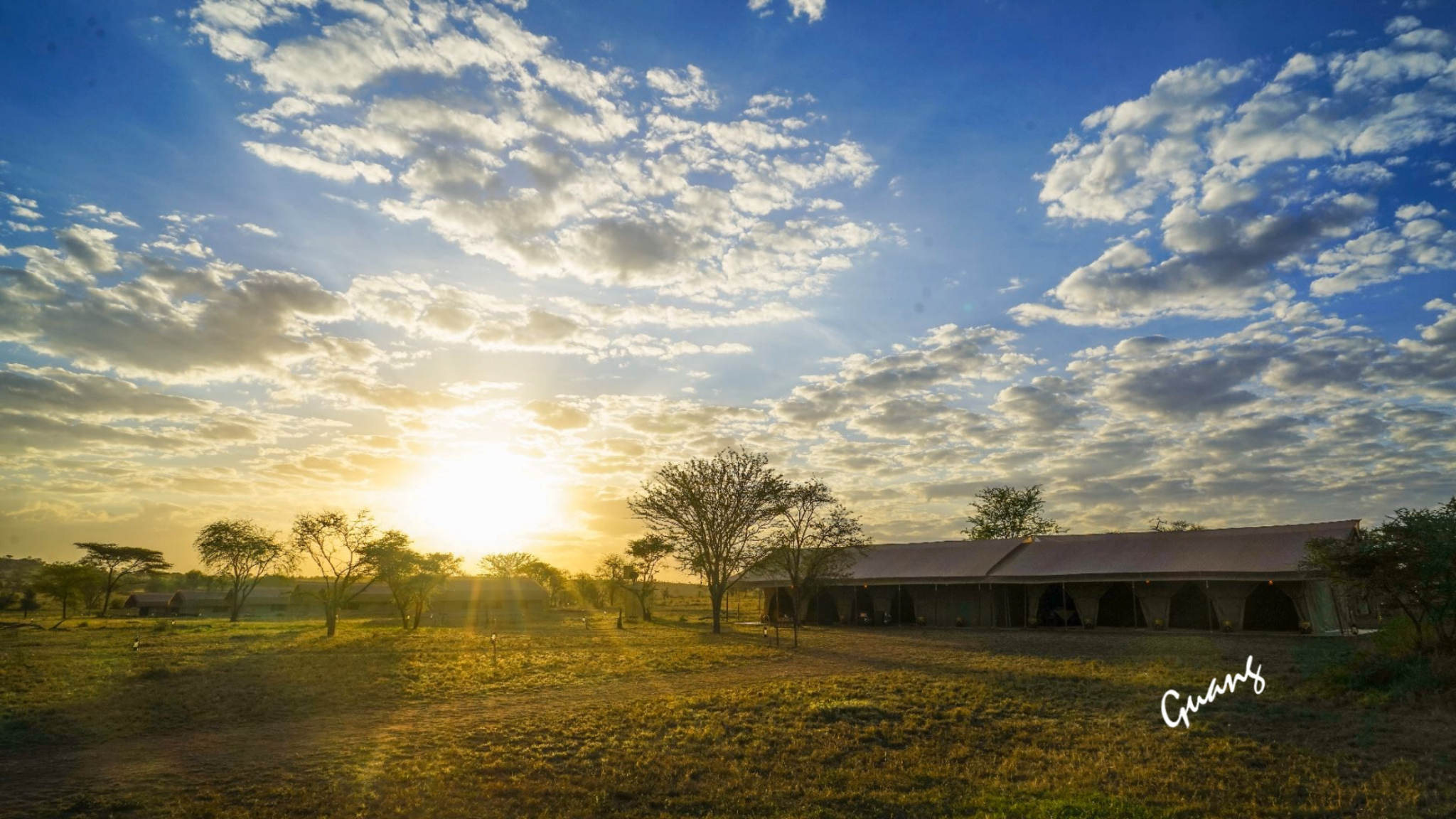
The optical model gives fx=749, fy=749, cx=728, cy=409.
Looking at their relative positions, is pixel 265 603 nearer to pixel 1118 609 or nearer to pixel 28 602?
pixel 28 602

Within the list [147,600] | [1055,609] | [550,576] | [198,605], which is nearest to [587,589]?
[550,576]

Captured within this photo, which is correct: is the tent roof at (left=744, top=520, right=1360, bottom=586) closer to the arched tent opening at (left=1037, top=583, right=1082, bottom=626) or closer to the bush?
the arched tent opening at (left=1037, top=583, right=1082, bottom=626)

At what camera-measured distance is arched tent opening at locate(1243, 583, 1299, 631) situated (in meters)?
35.8

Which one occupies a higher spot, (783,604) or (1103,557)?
(1103,557)

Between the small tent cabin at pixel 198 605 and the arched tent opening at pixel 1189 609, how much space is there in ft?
313

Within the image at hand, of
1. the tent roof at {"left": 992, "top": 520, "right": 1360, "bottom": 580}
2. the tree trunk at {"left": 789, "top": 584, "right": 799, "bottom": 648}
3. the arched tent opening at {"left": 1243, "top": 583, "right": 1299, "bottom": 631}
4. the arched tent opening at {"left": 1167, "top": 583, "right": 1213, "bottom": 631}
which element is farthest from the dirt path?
the arched tent opening at {"left": 1243, "top": 583, "right": 1299, "bottom": 631}

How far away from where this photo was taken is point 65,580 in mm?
69188

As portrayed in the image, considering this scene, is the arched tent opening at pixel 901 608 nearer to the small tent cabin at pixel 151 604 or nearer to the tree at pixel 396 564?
the tree at pixel 396 564

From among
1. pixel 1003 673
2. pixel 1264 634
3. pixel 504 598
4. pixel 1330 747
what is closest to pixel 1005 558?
pixel 1264 634

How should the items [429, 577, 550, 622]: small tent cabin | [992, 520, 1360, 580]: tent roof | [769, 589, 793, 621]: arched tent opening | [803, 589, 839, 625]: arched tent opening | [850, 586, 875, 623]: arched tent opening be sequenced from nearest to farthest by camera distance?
[992, 520, 1360, 580]: tent roof, [850, 586, 875, 623]: arched tent opening, [803, 589, 839, 625]: arched tent opening, [769, 589, 793, 621]: arched tent opening, [429, 577, 550, 622]: small tent cabin

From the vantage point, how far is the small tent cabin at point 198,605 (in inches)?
3446

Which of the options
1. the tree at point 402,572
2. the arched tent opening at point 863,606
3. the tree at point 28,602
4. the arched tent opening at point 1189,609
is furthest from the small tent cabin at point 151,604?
the arched tent opening at point 1189,609
